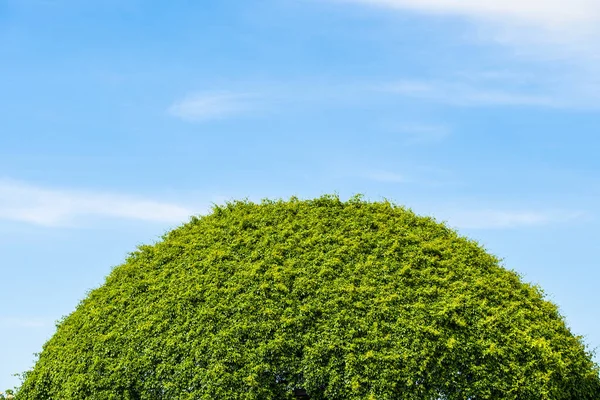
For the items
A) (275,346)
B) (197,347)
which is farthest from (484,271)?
(197,347)

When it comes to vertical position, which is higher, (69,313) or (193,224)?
(193,224)

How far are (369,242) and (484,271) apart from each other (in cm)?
197

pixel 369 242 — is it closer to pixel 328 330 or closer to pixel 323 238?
pixel 323 238

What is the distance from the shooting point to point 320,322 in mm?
11117

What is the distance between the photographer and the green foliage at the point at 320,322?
10.8 metres

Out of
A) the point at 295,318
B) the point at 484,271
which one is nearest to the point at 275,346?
the point at 295,318

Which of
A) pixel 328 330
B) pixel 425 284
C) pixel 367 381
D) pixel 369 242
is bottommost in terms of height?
pixel 367 381

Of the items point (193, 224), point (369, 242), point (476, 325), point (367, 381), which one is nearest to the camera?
point (367, 381)

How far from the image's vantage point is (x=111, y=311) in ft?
41.7

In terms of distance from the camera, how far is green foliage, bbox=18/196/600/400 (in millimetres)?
10844

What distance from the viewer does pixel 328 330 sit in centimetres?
1102

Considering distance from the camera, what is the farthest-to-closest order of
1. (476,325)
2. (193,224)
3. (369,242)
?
(193,224) < (369,242) < (476,325)

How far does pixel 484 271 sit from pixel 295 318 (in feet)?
11.3

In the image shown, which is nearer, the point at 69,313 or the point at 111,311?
the point at 111,311
